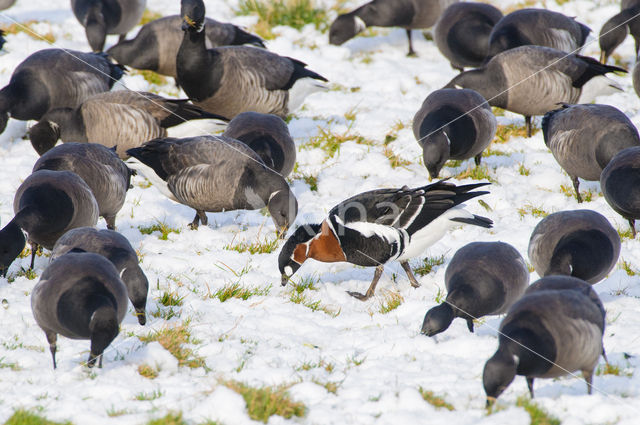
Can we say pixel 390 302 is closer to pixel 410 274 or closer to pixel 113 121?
pixel 410 274

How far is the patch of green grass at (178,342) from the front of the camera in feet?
17.1

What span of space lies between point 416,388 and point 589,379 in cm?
Result: 115

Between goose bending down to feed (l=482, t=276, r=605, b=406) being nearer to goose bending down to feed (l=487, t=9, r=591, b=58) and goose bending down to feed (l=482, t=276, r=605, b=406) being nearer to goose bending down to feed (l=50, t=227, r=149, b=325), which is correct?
goose bending down to feed (l=50, t=227, r=149, b=325)

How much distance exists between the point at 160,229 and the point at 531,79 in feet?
19.0

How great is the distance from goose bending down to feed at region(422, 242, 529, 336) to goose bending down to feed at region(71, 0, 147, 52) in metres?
8.72

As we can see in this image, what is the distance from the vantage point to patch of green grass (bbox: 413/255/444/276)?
7.43 meters

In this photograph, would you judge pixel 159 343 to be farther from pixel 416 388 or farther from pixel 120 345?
pixel 416 388

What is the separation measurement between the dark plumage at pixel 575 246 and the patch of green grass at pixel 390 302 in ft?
4.17

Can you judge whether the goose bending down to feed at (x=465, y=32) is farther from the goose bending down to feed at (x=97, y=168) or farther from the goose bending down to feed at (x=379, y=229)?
the goose bending down to feed at (x=97, y=168)

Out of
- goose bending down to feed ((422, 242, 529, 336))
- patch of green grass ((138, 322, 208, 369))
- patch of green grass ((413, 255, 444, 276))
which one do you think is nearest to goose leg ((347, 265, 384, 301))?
patch of green grass ((413, 255, 444, 276))

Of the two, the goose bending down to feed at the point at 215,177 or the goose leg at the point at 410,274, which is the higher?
the goose bending down to feed at the point at 215,177

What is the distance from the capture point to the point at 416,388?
473cm

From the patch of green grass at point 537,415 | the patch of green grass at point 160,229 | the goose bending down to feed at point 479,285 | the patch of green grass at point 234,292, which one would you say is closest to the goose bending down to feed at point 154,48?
the patch of green grass at point 160,229

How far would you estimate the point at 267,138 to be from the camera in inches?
353
